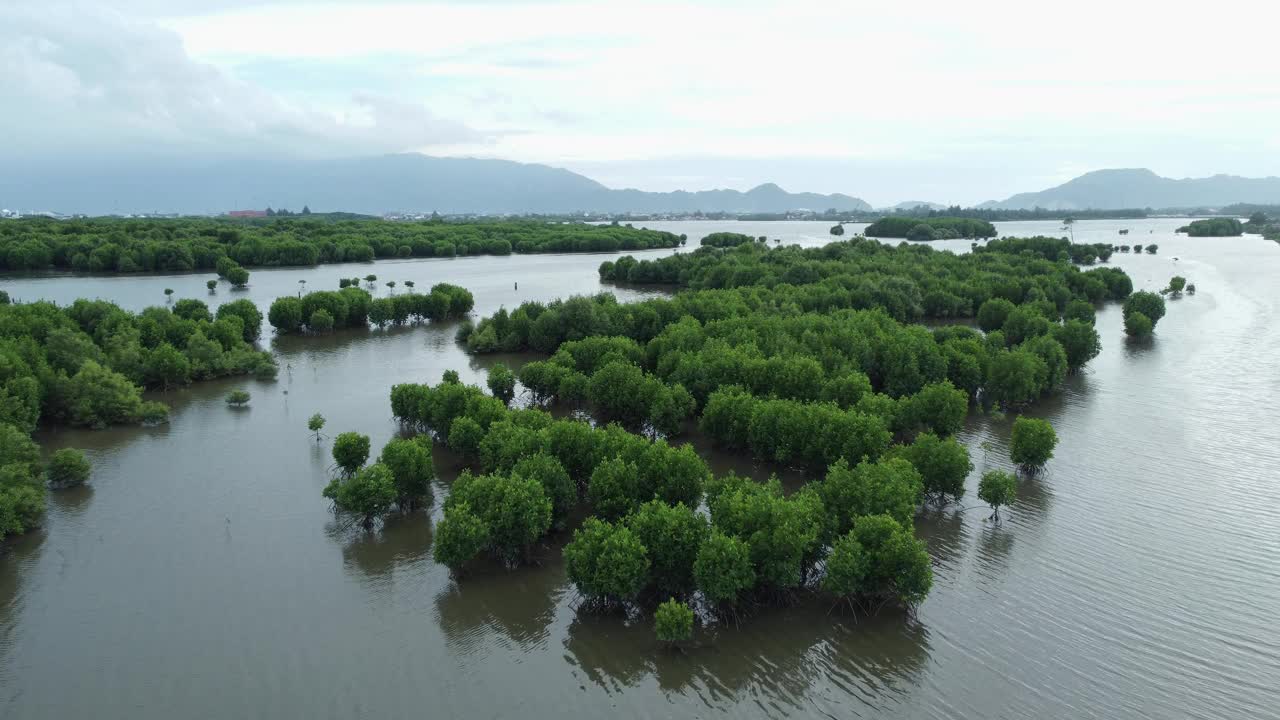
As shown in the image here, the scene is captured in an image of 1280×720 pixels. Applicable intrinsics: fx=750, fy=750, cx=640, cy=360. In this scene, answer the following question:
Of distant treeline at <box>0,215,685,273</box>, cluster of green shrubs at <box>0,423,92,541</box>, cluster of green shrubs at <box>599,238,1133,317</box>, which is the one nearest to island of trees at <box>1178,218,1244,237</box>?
cluster of green shrubs at <box>599,238,1133,317</box>

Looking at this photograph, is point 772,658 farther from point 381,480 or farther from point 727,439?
point 381,480

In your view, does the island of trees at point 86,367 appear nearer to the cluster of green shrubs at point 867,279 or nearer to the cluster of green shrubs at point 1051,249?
the cluster of green shrubs at point 867,279

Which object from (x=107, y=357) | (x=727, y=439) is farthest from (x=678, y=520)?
(x=107, y=357)

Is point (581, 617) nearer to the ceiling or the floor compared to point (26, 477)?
nearer to the floor

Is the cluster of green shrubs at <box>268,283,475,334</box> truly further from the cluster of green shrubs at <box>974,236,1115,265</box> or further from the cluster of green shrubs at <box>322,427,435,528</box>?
the cluster of green shrubs at <box>974,236,1115,265</box>

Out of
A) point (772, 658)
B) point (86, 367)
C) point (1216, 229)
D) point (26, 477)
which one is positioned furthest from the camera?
point (1216, 229)

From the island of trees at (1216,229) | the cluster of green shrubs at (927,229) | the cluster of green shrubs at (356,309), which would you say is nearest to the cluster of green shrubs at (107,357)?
the cluster of green shrubs at (356,309)

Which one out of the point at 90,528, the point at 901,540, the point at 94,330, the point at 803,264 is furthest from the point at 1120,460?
the point at 94,330

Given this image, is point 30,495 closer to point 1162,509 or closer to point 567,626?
point 567,626
